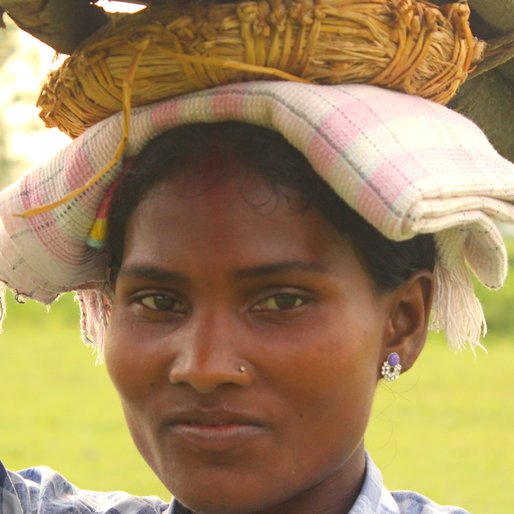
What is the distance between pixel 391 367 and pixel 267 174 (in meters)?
0.44

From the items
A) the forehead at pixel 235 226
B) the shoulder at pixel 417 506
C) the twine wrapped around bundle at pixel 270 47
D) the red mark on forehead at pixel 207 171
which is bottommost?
the shoulder at pixel 417 506

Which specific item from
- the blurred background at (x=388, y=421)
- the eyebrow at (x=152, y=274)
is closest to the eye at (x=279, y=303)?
the eyebrow at (x=152, y=274)

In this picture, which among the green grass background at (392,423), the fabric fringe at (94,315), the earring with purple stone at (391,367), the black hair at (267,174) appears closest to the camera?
the black hair at (267,174)

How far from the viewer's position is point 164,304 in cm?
210

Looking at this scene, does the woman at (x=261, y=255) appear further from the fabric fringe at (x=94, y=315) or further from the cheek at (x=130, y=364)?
the fabric fringe at (x=94, y=315)

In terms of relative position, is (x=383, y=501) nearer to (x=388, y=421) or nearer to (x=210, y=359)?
(x=210, y=359)

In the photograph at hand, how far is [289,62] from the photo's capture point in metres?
1.95

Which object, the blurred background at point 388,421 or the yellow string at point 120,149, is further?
the blurred background at point 388,421

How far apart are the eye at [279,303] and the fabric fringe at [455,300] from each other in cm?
34

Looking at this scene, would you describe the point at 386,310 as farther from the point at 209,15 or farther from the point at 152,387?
the point at 209,15

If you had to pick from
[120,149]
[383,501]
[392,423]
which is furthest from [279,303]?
[392,423]

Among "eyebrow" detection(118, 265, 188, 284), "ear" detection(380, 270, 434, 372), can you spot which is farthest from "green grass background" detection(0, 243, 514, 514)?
"eyebrow" detection(118, 265, 188, 284)

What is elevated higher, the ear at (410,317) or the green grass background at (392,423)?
the ear at (410,317)

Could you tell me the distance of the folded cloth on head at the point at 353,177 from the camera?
5.96ft
